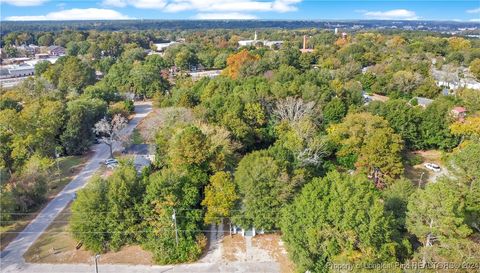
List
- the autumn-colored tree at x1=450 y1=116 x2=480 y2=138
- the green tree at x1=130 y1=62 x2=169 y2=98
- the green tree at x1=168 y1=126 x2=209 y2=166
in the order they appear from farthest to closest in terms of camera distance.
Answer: the green tree at x1=130 y1=62 x2=169 y2=98
the autumn-colored tree at x1=450 y1=116 x2=480 y2=138
the green tree at x1=168 y1=126 x2=209 y2=166

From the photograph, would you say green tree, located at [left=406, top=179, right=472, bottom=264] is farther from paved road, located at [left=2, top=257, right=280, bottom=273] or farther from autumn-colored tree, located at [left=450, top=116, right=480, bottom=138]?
autumn-colored tree, located at [left=450, top=116, right=480, bottom=138]

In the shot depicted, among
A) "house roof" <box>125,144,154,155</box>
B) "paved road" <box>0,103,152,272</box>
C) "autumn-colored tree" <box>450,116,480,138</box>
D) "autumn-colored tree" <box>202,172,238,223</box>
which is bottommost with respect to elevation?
"paved road" <box>0,103,152,272</box>

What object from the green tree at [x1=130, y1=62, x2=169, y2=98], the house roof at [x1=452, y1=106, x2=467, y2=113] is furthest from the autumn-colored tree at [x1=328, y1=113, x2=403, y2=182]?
the green tree at [x1=130, y1=62, x2=169, y2=98]

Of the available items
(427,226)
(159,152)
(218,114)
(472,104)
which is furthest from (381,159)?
(472,104)

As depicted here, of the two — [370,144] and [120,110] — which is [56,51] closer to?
[120,110]

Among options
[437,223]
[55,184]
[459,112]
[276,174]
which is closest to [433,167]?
[459,112]

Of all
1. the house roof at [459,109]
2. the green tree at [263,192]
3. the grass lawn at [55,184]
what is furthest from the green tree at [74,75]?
the house roof at [459,109]
